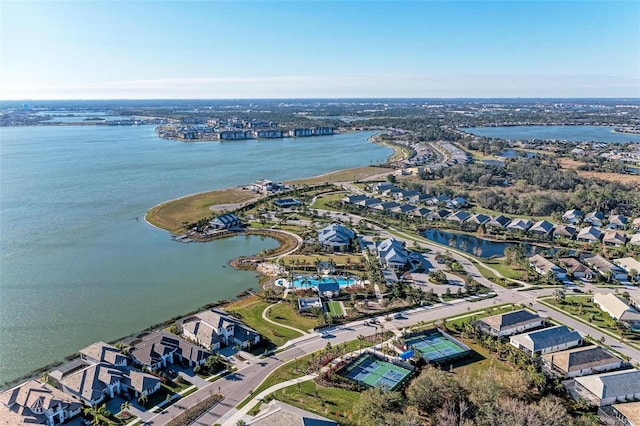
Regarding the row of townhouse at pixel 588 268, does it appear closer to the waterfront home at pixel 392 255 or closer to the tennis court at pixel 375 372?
the waterfront home at pixel 392 255

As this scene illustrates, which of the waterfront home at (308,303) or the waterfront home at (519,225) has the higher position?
the waterfront home at (519,225)

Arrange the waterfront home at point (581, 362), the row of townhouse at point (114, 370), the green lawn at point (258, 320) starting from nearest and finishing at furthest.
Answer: the row of townhouse at point (114, 370), the waterfront home at point (581, 362), the green lawn at point (258, 320)

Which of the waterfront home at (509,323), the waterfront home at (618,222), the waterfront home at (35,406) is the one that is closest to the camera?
the waterfront home at (35,406)

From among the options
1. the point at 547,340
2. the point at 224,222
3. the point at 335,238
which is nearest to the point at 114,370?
the point at 335,238

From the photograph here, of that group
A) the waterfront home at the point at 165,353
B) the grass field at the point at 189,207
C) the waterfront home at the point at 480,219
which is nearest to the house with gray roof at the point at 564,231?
the waterfront home at the point at 480,219

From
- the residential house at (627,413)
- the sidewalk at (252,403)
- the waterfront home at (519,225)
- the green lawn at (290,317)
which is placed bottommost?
the residential house at (627,413)

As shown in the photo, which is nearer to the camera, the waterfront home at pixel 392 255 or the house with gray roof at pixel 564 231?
the waterfront home at pixel 392 255
